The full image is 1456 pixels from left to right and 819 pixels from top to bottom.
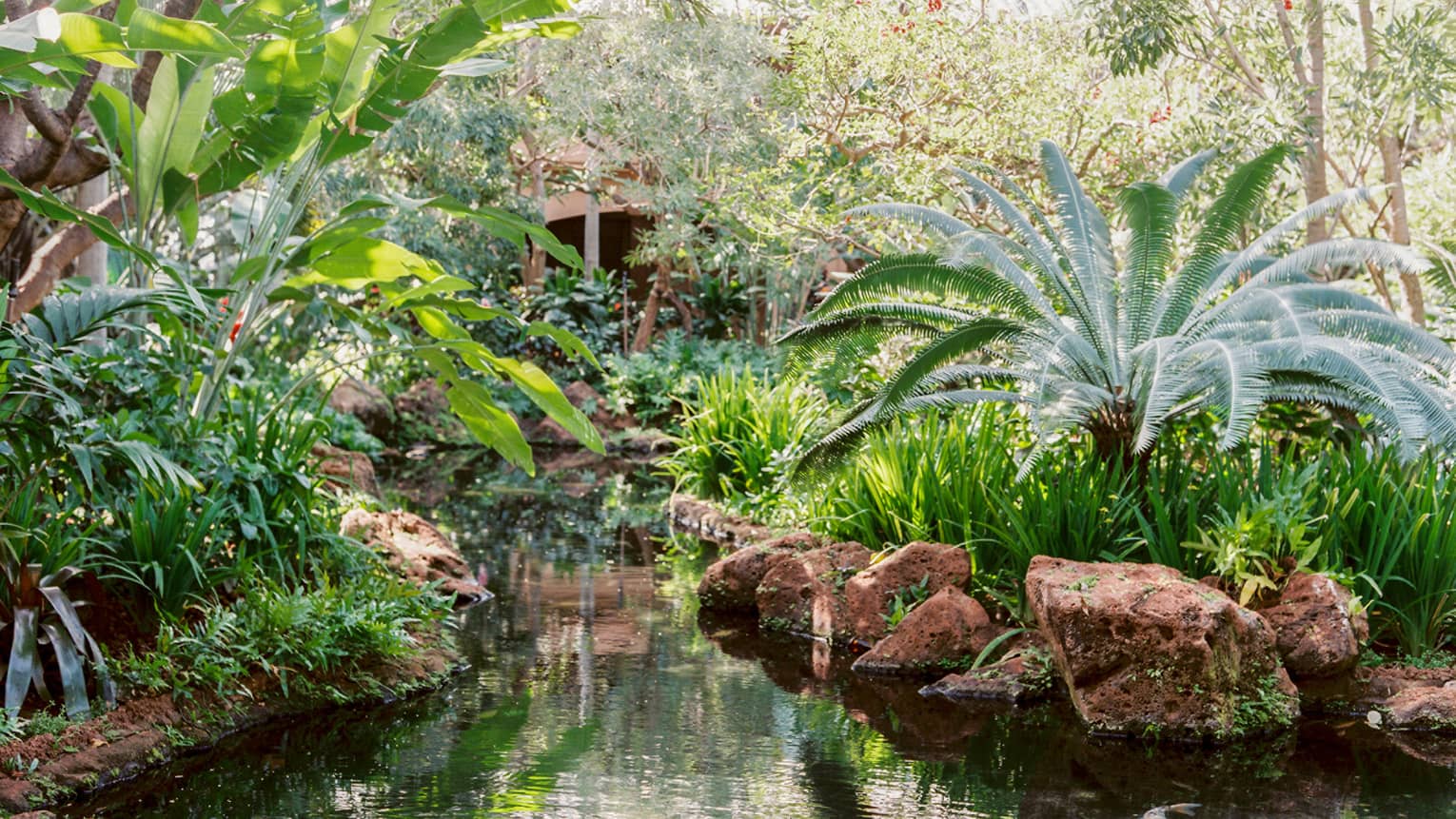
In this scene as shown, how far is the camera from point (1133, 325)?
766 centimetres

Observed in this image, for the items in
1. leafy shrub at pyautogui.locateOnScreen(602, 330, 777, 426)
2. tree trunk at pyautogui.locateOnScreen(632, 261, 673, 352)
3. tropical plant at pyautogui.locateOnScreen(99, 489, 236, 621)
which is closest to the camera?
tropical plant at pyautogui.locateOnScreen(99, 489, 236, 621)

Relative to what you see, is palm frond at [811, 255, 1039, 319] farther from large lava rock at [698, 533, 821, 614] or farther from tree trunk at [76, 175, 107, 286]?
tree trunk at [76, 175, 107, 286]

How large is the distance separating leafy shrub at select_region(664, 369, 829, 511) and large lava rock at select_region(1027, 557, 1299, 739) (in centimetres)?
514

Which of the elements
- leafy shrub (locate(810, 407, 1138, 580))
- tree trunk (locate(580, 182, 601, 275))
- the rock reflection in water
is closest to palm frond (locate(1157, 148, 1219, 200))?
leafy shrub (locate(810, 407, 1138, 580))

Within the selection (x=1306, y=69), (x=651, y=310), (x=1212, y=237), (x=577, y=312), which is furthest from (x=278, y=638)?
(x=577, y=312)

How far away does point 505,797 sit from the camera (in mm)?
4855

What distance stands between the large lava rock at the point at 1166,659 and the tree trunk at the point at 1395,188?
552 cm

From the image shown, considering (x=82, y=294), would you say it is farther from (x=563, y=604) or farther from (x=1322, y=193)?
(x=1322, y=193)

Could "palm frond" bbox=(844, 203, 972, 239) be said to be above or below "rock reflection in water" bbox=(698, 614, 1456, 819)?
above

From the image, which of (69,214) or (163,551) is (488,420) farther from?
(69,214)

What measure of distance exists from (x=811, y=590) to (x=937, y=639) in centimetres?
130

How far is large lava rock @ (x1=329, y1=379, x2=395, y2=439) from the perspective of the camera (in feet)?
57.8

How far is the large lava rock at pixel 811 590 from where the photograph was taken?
26.0 ft

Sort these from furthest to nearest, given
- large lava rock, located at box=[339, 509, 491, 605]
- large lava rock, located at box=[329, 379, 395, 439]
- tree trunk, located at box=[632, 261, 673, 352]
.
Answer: tree trunk, located at box=[632, 261, 673, 352], large lava rock, located at box=[329, 379, 395, 439], large lava rock, located at box=[339, 509, 491, 605]
